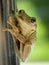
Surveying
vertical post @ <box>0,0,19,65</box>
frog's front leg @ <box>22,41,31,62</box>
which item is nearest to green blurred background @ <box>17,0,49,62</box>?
vertical post @ <box>0,0,19,65</box>

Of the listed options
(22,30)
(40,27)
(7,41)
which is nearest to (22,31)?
(22,30)

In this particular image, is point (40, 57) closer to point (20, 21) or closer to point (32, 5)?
point (32, 5)

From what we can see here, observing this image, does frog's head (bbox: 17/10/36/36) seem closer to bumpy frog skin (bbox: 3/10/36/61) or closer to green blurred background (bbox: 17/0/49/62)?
bumpy frog skin (bbox: 3/10/36/61)

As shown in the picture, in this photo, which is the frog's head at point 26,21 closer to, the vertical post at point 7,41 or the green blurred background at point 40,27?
the vertical post at point 7,41

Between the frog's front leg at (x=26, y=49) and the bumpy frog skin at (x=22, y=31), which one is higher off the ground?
the bumpy frog skin at (x=22, y=31)

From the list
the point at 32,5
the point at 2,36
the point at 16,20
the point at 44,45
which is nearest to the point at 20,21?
the point at 16,20

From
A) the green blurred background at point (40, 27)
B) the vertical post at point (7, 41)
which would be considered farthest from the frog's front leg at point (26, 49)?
the green blurred background at point (40, 27)
